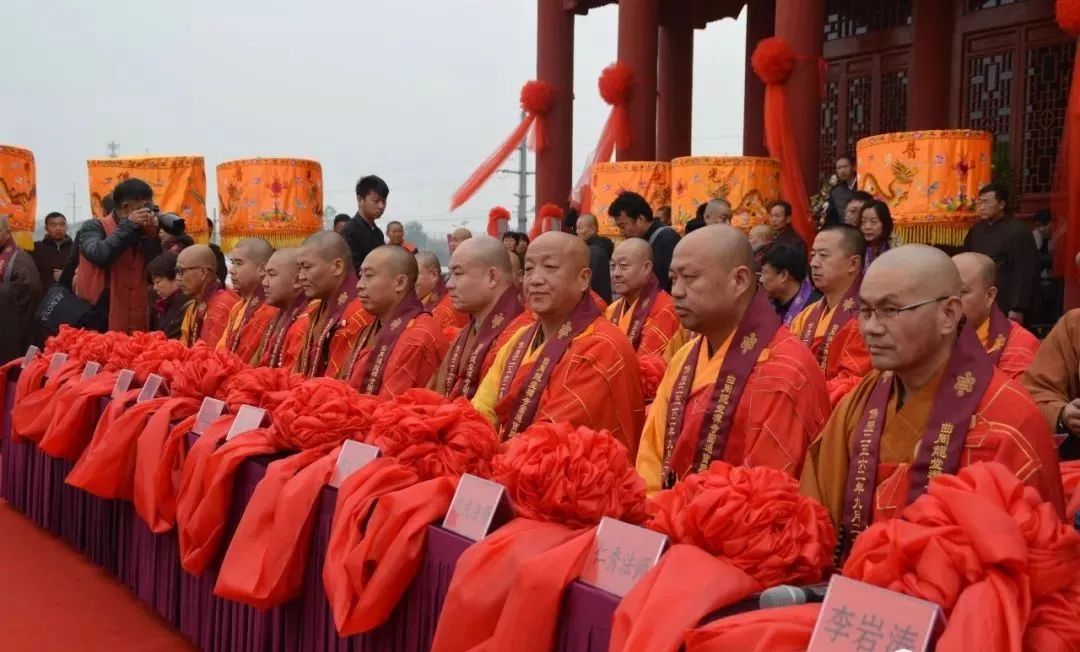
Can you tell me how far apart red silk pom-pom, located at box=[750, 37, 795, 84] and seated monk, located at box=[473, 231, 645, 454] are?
14.3 feet

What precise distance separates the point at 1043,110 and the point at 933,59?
3.23 ft

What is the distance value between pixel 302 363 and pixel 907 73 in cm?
680

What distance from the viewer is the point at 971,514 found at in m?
1.45

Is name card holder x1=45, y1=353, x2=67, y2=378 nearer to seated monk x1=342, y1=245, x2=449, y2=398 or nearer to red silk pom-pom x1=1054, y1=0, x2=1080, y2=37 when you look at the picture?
seated monk x1=342, y1=245, x2=449, y2=398

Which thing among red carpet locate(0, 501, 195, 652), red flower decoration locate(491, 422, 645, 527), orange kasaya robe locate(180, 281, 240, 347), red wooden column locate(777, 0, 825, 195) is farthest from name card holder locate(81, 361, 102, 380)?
red wooden column locate(777, 0, 825, 195)

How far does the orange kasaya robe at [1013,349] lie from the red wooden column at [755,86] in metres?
7.49

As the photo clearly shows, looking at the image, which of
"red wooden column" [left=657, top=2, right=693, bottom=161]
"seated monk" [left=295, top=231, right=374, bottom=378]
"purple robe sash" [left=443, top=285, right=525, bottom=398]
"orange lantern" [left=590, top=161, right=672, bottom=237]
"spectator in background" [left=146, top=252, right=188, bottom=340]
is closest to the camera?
"purple robe sash" [left=443, top=285, right=525, bottom=398]

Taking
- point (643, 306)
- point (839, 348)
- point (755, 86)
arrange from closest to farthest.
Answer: point (839, 348) → point (643, 306) → point (755, 86)

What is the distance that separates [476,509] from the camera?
204cm

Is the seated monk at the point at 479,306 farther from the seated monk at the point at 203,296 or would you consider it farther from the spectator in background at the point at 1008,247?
the spectator in background at the point at 1008,247

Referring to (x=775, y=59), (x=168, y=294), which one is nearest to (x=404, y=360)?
(x=168, y=294)

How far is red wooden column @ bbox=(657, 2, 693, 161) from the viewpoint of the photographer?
40.0 ft

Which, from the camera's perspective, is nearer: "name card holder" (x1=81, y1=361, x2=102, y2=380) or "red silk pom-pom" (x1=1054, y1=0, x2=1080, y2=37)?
"name card holder" (x1=81, y1=361, x2=102, y2=380)

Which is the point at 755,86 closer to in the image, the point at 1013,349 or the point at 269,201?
the point at 269,201
